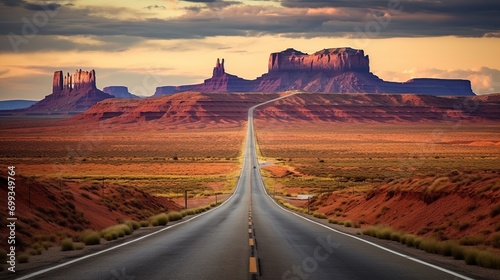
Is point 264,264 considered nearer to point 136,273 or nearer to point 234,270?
point 234,270

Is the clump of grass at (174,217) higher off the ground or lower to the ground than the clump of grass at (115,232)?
lower

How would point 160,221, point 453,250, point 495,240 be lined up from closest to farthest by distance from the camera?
point 453,250, point 495,240, point 160,221

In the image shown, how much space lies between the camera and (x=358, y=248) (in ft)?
59.6

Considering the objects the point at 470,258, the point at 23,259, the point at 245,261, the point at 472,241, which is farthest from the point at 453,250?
the point at 23,259

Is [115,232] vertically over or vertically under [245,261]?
under

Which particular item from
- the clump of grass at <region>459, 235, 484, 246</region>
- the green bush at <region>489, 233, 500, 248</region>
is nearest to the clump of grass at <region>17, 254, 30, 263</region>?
the clump of grass at <region>459, 235, 484, 246</region>

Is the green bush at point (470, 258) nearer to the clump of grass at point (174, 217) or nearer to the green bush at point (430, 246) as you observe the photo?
the green bush at point (430, 246)

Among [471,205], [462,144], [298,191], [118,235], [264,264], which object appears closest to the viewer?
[264,264]

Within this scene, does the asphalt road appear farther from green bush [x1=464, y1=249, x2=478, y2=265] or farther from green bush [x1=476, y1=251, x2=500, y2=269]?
green bush [x1=476, y1=251, x2=500, y2=269]

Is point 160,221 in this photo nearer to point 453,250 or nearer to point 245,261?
point 245,261


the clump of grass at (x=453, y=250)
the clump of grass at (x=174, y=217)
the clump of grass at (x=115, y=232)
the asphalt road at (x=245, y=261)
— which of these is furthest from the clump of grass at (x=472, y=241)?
the clump of grass at (x=174, y=217)

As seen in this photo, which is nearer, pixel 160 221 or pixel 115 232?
pixel 115 232

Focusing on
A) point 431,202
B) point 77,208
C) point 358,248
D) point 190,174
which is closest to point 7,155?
point 190,174

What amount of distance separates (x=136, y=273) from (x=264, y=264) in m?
2.92
